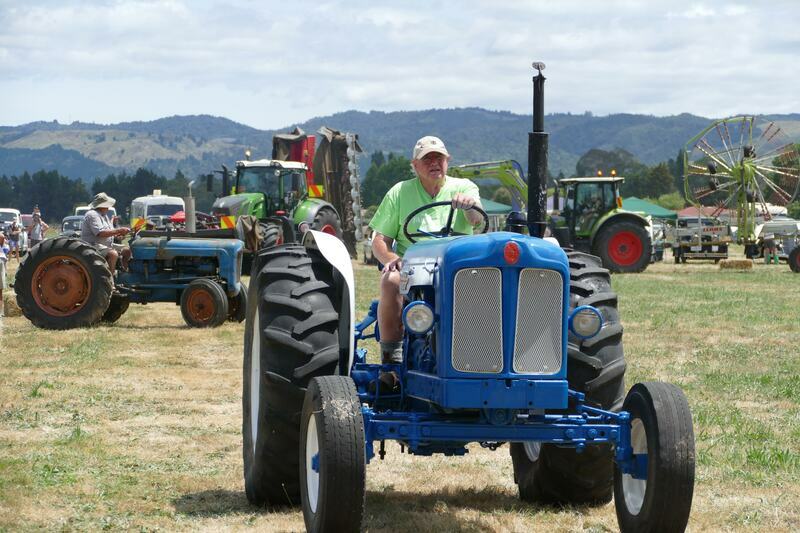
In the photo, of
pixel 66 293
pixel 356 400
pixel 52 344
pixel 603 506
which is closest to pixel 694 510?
pixel 603 506

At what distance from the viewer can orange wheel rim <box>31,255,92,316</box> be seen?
46.9 ft

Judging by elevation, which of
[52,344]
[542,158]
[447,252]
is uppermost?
[542,158]

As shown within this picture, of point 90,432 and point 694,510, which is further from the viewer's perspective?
point 90,432

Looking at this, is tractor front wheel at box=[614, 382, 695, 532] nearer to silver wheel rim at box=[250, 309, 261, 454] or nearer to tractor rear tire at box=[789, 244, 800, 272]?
silver wheel rim at box=[250, 309, 261, 454]

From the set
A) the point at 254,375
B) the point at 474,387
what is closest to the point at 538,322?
the point at 474,387

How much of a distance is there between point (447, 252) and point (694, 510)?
1.83m

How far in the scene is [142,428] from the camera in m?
7.89

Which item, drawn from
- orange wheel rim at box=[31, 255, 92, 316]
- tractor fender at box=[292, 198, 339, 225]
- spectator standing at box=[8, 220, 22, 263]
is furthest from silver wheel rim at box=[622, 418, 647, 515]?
spectator standing at box=[8, 220, 22, 263]

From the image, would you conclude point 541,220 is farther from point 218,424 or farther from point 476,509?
point 218,424

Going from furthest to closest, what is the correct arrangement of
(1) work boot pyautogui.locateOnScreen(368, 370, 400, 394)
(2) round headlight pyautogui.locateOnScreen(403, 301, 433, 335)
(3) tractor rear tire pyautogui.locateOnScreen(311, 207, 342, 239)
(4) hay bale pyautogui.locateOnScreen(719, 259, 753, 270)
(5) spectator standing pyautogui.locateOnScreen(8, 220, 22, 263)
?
1. (5) spectator standing pyautogui.locateOnScreen(8, 220, 22, 263)
2. (4) hay bale pyautogui.locateOnScreen(719, 259, 753, 270)
3. (3) tractor rear tire pyautogui.locateOnScreen(311, 207, 342, 239)
4. (1) work boot pyautogui.locateOnScreen(368, 370, 400, 394)
5. (2) round headlight pyautogui.locateOnScreen(403, 301, 433, 335)

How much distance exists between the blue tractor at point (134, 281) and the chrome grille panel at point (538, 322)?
393 inches

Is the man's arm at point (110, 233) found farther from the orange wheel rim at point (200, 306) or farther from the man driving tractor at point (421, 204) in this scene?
the man driving tractor at point (421, 204)

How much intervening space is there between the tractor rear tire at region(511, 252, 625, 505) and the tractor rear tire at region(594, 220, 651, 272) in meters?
23.7

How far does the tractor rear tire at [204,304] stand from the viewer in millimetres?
14539
